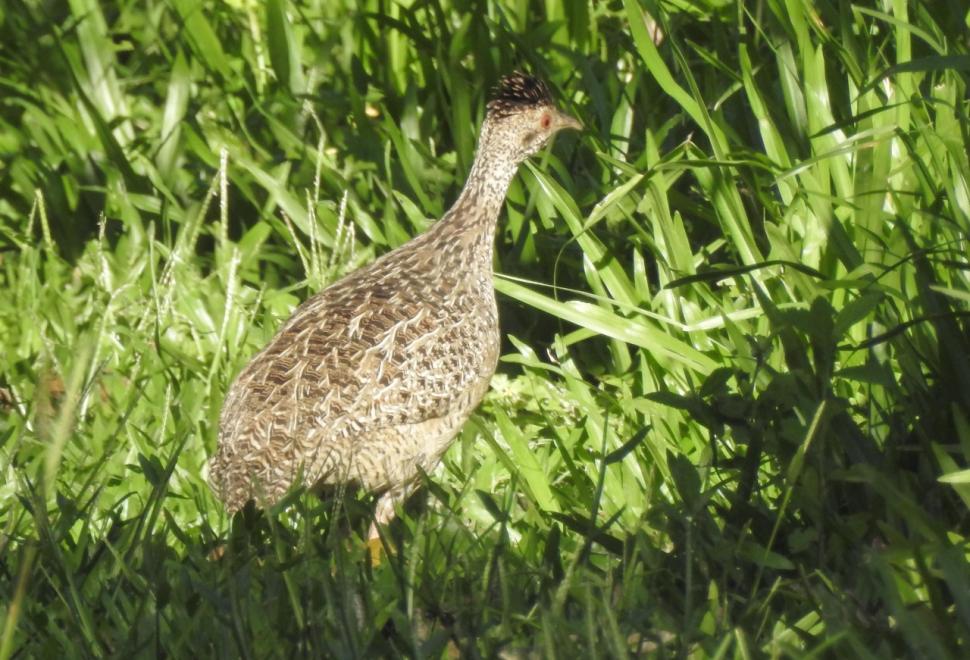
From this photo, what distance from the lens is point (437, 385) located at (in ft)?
15.9

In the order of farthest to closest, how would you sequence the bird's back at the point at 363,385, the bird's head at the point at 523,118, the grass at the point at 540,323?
the bird's head at the point at 523,118 < the bird's back at the point at 363,385 < the grass at the point at 540,323

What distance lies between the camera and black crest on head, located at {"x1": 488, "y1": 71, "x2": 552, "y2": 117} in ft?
17.5

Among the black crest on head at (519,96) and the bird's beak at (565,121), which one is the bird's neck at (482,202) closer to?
the black crest on head at (519,96)

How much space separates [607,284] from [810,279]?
2.88 ft

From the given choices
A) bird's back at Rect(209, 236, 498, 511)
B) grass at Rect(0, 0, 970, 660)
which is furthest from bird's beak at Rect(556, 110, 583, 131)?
bird's back at Rect(209, 236, 498, 511)

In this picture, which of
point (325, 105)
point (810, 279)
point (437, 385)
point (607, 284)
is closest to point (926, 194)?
point (810, 279)

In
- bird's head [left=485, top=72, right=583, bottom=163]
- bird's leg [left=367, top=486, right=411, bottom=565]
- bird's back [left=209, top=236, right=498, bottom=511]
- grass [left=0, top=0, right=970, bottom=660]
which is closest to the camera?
grass [left=0, top=0, right=970, bottom=660]

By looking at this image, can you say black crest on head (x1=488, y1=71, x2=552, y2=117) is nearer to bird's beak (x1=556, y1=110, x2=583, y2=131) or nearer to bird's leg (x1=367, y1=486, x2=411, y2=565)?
bird's beak (x1=556, y1=110, x2=583, y2=131)

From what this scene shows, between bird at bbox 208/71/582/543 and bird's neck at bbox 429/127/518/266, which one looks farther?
bird's neck at bbox 429/127/518/266

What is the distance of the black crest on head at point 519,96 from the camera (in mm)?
5340

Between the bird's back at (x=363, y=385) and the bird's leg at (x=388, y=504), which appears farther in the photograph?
the bird's leg at (x=388, y=504)

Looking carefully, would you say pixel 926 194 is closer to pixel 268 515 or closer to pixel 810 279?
pixel 810 279

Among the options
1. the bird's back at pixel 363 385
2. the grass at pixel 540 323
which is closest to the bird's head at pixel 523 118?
the grass at pixel 540 323

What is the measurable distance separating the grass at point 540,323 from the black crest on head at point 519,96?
0.11 m
